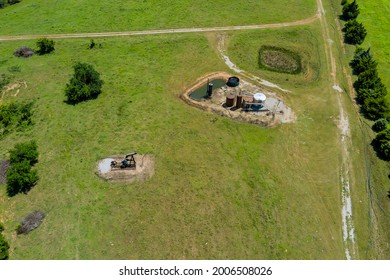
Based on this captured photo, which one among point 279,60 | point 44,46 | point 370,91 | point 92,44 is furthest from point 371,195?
point 44,46

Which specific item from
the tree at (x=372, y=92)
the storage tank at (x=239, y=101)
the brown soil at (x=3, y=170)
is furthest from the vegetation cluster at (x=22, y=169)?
the tree at (x=372, y=92)

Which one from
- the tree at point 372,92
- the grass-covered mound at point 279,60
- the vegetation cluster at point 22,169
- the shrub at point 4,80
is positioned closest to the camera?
the vegetation cluster at point 22,169

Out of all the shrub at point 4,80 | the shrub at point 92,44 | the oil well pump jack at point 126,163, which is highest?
the shrub at point 92,44

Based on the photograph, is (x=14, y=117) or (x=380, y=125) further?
(x=14, y=117)

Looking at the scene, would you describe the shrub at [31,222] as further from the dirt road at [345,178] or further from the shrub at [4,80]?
the dirt road at [345,178]

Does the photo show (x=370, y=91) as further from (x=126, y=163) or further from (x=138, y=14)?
(x=138, y=14)

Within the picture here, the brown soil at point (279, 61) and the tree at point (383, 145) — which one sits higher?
the brown soil at point (279, 61)

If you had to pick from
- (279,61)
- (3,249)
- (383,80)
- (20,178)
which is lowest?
(3,249)
